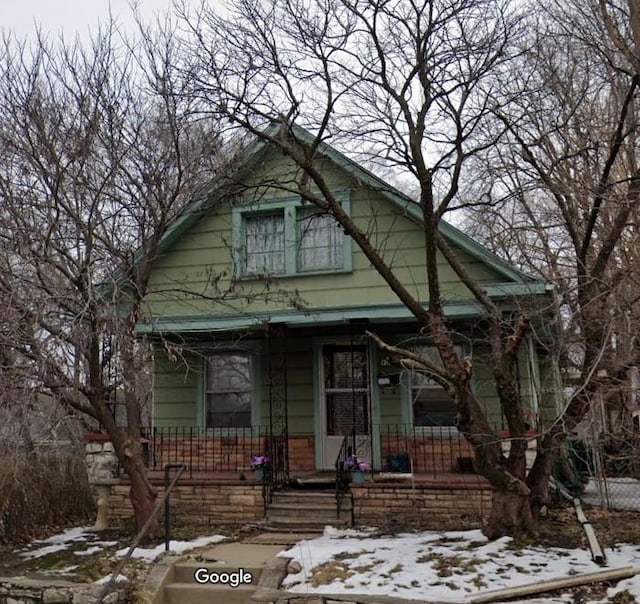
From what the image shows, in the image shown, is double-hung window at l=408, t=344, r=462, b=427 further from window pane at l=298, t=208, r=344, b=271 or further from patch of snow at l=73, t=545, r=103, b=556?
patch of snow at l=73, t=545, r=103, b=556

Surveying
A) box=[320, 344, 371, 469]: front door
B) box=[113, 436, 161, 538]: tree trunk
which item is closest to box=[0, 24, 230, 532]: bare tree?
box=[113, 436, 161, 538]: tree trunk

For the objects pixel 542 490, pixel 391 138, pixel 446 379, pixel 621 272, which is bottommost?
pixel 542 490

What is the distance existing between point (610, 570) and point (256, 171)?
8.15 metres

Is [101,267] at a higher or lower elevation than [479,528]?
higher

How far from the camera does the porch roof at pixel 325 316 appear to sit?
31.4 feet

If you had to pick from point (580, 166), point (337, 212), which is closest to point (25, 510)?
point (337, 212)

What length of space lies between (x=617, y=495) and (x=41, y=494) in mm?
9014

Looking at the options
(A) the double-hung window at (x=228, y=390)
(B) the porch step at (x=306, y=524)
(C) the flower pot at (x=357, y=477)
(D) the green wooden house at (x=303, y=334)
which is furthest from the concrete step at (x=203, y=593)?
(A) the double-hung window at (x=228, y=390)

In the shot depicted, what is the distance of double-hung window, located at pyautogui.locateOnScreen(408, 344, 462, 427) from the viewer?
10438 mm

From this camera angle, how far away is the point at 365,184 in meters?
9.45

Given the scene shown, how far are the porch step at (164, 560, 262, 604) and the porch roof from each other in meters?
3.51

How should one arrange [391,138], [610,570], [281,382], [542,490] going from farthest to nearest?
[281,382], [391,138], [542,490], [610,570]

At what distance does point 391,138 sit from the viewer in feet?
28.7

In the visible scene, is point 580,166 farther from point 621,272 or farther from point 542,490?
point 542,490
